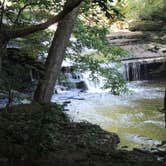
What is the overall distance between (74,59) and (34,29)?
20.9 ft

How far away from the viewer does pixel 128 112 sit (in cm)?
1171

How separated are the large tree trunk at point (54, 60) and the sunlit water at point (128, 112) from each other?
1.60 metres

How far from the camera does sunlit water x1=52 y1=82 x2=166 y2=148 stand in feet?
29.6

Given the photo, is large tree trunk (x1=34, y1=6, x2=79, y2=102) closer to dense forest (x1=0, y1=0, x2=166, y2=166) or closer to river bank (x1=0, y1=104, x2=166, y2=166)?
dense forest (x1=0, y1=0, x2=166, y2=166)

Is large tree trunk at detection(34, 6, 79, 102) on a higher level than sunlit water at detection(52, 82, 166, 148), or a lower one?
higher

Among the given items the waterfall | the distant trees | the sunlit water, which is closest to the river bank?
the distant trees

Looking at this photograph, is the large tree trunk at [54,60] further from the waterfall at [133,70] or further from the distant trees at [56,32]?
the waterfall at [133,70]

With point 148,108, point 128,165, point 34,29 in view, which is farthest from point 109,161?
point 148,108

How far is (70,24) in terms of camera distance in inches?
344

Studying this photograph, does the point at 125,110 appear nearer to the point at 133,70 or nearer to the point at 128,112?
A: the point at 128,112

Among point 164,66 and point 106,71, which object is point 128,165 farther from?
point 106,71

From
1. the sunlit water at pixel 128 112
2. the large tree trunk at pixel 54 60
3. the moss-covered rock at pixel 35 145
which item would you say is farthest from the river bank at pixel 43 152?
the sunlit water at pixel 128 112

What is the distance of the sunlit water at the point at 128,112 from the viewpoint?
903cm

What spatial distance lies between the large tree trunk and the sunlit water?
5.25ft
